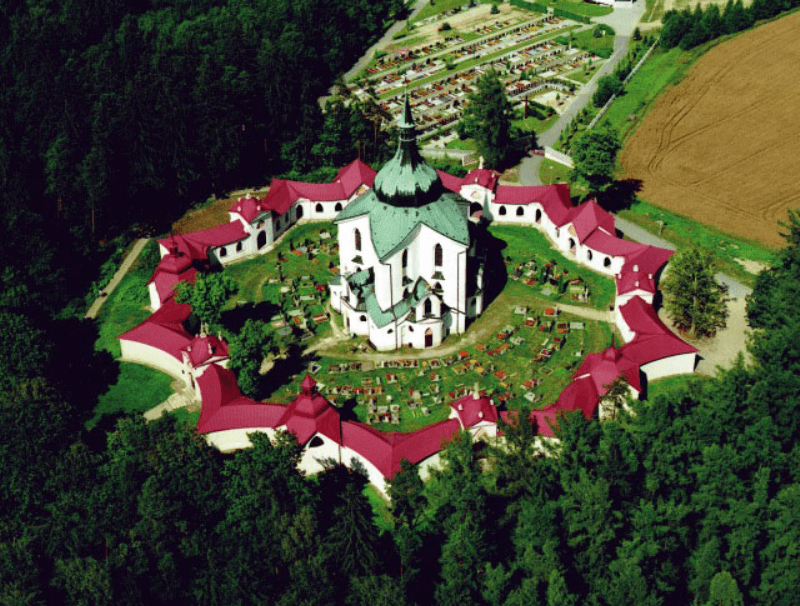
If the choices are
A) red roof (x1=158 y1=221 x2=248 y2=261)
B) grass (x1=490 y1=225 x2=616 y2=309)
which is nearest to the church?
grass (x1=490 y1=225 x2=616 y2=309)

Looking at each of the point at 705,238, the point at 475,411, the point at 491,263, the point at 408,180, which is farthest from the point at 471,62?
the point at 475,411

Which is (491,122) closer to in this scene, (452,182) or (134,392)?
(452,182)

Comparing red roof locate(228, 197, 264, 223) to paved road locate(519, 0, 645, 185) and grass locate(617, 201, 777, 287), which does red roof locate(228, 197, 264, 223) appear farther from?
grass locate(617, 201, 777, 287)


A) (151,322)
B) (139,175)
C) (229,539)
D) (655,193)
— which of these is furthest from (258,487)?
(655,193)

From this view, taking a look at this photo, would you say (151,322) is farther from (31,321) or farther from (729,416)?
(729,416)

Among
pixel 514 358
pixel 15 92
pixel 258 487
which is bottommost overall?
pixel 514 358

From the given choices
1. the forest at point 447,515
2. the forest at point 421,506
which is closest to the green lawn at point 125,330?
the forest at point 421,506

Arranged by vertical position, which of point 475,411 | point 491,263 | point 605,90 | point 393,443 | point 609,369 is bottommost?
point 491,263
